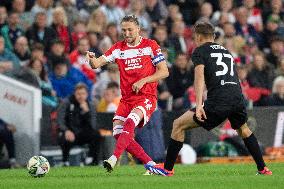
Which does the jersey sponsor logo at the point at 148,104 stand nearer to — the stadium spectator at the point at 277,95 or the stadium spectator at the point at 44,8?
the stadium spectator at the point at 44,8

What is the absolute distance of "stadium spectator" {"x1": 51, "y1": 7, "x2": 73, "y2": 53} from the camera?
2170cm

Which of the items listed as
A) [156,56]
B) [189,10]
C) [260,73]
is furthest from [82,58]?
[156,56]

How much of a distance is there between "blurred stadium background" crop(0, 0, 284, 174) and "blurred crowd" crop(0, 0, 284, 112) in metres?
0.02

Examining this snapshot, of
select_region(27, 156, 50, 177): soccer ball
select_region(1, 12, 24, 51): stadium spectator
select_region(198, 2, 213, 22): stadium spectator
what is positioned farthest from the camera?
select_region(198, 2, 213, 22): stadium spectator

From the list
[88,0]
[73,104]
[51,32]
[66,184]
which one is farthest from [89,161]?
[66,184]

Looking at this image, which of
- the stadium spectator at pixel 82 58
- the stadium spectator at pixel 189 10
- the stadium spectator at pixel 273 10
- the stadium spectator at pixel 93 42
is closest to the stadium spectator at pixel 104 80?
the stadium spectator at pixel 82 58

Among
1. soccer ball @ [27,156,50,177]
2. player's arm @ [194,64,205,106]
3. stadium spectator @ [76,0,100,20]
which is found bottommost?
soccer ball @ [27,156,50,177]

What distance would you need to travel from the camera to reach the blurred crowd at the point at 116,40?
67.7 feet

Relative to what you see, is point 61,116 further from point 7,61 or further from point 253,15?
point 253,15

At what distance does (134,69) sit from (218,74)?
1.57 metres

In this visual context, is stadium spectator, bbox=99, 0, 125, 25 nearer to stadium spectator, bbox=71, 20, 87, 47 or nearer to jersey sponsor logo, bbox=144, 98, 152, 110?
stadium spectator, bbox=71, 20, 87, 47

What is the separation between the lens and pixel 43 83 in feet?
66.4

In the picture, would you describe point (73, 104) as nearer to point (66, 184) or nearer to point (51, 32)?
point (51, 32)

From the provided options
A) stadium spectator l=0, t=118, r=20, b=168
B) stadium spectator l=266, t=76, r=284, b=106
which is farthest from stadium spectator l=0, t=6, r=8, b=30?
stadium spectator l=266, t=76, r=284, b=106
